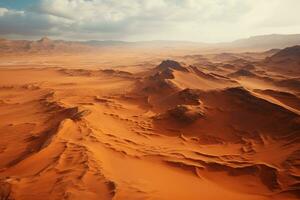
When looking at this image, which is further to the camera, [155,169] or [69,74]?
[69,74]

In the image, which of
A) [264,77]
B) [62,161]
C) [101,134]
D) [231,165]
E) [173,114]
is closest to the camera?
[62,161]

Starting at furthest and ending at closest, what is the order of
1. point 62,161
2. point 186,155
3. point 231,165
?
1. point 186,155
2. point 231,165
3. point 62,161

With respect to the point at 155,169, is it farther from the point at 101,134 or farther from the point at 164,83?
the point at 164,83

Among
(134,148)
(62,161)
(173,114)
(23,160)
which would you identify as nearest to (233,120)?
(173,114)

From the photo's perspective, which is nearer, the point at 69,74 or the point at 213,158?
the point at 213,158

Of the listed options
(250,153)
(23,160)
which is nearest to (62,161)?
(23,160)

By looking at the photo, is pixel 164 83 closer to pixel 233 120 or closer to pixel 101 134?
pixel 233 120
